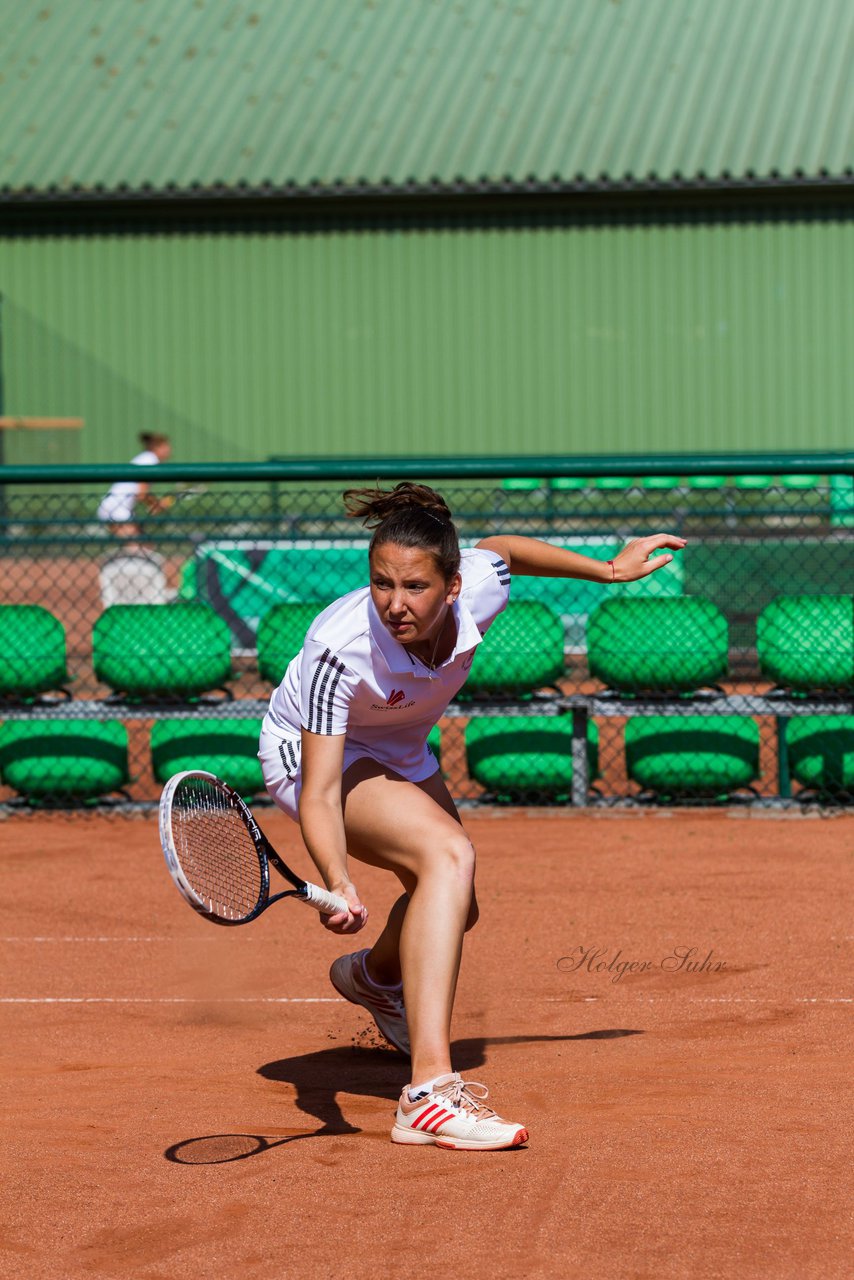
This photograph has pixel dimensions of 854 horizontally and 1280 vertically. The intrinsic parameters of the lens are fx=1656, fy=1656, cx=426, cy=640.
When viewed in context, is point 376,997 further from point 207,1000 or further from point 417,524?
point 417,524

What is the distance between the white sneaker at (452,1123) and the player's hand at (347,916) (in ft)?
1.44

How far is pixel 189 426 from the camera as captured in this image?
2106cm

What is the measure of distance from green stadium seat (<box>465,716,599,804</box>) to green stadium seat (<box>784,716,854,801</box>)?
3.78ft

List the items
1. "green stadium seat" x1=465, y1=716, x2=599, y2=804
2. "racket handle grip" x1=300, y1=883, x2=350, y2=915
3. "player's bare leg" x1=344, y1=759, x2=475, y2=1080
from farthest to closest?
"green stadium seat" x1=465, y1=716, x2=599, y2=804 < "player's bare leg" x1=344, y1=759, x2=475, y2=1080 < "racket handle grip" x1=300, y1=883, x2=350, y2=915

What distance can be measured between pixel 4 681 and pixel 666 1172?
5.49m

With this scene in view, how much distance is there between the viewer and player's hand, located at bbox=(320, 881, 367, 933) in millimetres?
3670

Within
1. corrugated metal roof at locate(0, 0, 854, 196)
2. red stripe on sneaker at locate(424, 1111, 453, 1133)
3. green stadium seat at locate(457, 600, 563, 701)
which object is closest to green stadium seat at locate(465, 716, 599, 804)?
green stadium seat at locate(457, 600, 563, 701)

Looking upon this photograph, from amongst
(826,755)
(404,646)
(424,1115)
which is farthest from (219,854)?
(826,755)

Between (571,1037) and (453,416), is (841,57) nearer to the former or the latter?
Answer: (453,416)

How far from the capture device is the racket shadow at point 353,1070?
4289 mm

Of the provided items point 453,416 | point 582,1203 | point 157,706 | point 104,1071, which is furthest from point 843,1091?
point 453,416

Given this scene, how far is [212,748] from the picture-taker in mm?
8328

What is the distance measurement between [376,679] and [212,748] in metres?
4.45

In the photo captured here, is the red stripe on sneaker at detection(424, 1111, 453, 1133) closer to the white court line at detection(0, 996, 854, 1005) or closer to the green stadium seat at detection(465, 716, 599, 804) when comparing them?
Answer: the white court line at detection(0, 996, 854, 1005)
